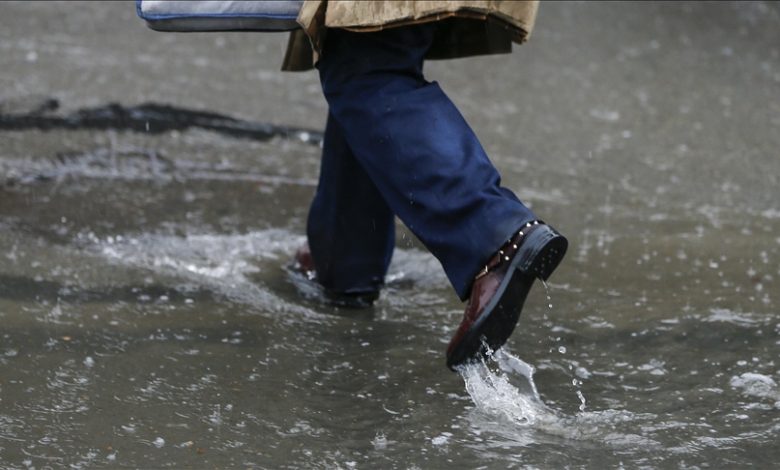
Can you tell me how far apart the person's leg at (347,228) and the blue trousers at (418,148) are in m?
0.38

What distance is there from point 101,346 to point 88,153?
1.75 metres

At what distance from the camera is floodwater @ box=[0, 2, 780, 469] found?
7.75 ft

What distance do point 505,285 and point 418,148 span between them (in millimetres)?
348

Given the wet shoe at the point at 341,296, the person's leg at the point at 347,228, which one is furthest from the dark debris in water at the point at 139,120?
the person's leg at the point at 347,228

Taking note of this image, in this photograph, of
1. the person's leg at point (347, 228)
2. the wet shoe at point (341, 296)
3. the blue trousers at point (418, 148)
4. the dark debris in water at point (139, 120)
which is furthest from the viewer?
the dark debris in water at point (139, 120)

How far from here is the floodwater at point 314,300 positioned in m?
2.36

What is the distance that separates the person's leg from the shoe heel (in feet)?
2.50

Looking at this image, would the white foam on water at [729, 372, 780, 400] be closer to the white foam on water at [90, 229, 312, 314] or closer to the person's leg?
the person's leg

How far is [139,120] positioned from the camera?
15.7ft

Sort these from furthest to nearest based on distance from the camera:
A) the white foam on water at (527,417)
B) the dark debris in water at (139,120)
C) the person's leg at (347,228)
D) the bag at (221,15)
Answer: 1. the dark debris in water at (139,120)
2. the person's leg at (347,228)
3. the bag at (221,15)
4. the white foam on water at (527,417)

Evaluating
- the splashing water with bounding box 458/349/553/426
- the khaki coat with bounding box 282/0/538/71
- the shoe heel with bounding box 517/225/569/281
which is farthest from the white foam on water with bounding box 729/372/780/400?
the khaki coat with bounding box 282/0/538/71

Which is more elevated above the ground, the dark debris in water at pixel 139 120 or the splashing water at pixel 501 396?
the dark debris in water at pixel 139 120

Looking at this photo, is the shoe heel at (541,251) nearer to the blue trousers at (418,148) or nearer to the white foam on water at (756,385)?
the blue trousers at (418,148)

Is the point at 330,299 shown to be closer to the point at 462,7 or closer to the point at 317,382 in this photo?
the point at 317,382
